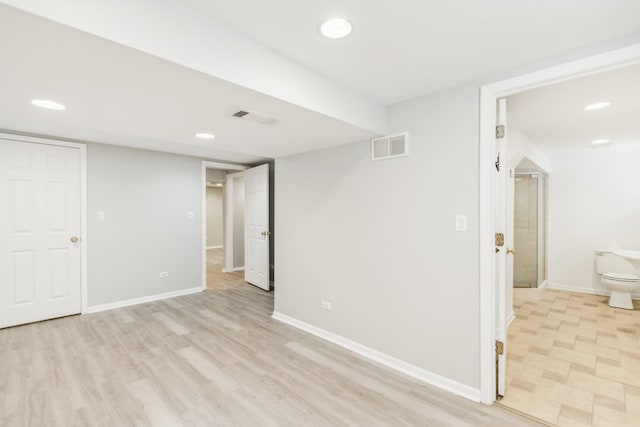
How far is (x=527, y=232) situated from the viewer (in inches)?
184

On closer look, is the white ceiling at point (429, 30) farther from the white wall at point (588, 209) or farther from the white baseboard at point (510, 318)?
the white wall at point (588, 209)

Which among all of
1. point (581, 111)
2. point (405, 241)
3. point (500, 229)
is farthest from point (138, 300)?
point (581, 111)

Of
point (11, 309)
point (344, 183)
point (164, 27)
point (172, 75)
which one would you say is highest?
point (164, 27)

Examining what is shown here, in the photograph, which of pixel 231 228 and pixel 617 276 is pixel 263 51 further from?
pixel 617 276

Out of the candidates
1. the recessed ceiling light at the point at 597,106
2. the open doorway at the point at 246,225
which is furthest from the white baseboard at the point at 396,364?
the recessed ceiling light at the point at 597,106

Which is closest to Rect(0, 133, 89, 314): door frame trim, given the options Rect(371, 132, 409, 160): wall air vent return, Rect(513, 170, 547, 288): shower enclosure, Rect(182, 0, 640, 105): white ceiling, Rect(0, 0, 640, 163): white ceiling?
Rect(0, 0, 640, 163): white ceiling

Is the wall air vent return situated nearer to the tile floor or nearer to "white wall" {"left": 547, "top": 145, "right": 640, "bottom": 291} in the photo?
the tile floor

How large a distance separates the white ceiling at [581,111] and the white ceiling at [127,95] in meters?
1.46

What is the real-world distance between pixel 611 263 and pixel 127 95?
636 cm

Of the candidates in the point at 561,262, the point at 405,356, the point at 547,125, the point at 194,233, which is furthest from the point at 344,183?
the point at 561,262

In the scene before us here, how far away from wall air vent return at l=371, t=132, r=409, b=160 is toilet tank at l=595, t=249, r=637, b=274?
4.26m

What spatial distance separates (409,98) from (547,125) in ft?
6.20

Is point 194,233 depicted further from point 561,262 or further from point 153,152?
point 561,262

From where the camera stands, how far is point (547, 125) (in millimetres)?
3174
